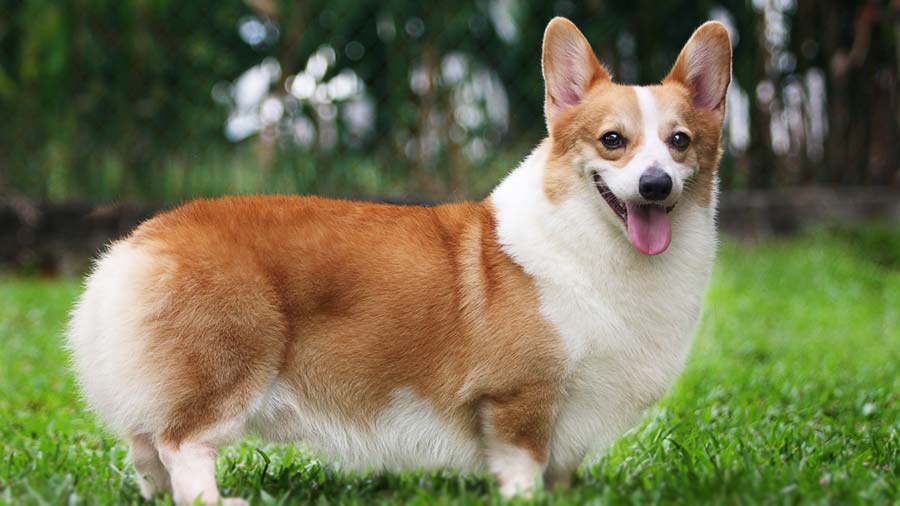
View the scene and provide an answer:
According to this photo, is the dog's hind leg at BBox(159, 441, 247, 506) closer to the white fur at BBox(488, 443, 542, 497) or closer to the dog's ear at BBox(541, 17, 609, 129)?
the white fur at BBox(488, 443, 542, 497)

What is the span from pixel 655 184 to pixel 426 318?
2.47ft

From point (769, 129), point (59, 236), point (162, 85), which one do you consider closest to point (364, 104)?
point (162, 85)

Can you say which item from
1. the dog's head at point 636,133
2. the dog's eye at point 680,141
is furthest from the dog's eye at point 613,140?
the dog's eye at point 680,141

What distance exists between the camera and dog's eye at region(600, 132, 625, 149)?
2.87 metres

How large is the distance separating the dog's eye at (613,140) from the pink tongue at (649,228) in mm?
177

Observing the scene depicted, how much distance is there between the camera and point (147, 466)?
2.88 metres

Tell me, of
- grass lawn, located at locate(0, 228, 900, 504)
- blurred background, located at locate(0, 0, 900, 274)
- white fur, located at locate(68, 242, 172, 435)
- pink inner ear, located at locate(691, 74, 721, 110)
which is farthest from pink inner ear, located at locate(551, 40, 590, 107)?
blurred background, located at locate(0, 0, 900, 274)

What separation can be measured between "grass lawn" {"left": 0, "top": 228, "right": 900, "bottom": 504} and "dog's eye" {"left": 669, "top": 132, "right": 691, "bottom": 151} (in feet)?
3.05

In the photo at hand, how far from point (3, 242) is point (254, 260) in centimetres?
654

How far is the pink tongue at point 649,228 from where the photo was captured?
283 centimetres

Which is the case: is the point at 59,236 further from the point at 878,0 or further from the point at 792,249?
the point at 878,0

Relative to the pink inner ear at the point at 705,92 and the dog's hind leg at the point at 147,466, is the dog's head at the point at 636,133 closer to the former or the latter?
the pink inner ear at the point at 705,92

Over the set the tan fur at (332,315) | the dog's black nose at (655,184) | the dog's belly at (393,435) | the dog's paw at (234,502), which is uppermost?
the dog's black nose at (655,184)

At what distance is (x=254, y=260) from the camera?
283 cm
